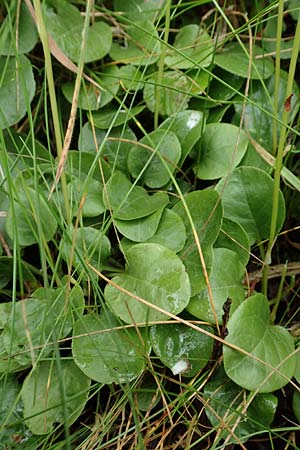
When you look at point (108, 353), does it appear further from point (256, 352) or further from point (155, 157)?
point (155, 157)

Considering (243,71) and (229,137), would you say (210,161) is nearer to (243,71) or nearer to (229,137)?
(229,137)

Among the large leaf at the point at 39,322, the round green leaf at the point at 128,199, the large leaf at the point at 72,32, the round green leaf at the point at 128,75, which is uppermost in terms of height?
the large leaf at the point at 72,32

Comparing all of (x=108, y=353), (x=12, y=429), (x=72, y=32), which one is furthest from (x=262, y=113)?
(x=12, y=429)

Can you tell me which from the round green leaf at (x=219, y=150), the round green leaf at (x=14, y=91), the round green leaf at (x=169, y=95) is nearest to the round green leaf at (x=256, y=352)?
the round green leaf at (x=219, y=150)

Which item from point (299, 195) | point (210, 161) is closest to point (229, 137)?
point (210, 161)

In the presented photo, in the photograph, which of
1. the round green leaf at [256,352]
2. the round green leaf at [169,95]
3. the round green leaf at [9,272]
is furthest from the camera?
the round green leaf at [169,95]

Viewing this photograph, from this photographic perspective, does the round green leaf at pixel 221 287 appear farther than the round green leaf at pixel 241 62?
No

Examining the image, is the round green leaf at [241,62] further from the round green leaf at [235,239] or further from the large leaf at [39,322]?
the large leaf at [39,322]
